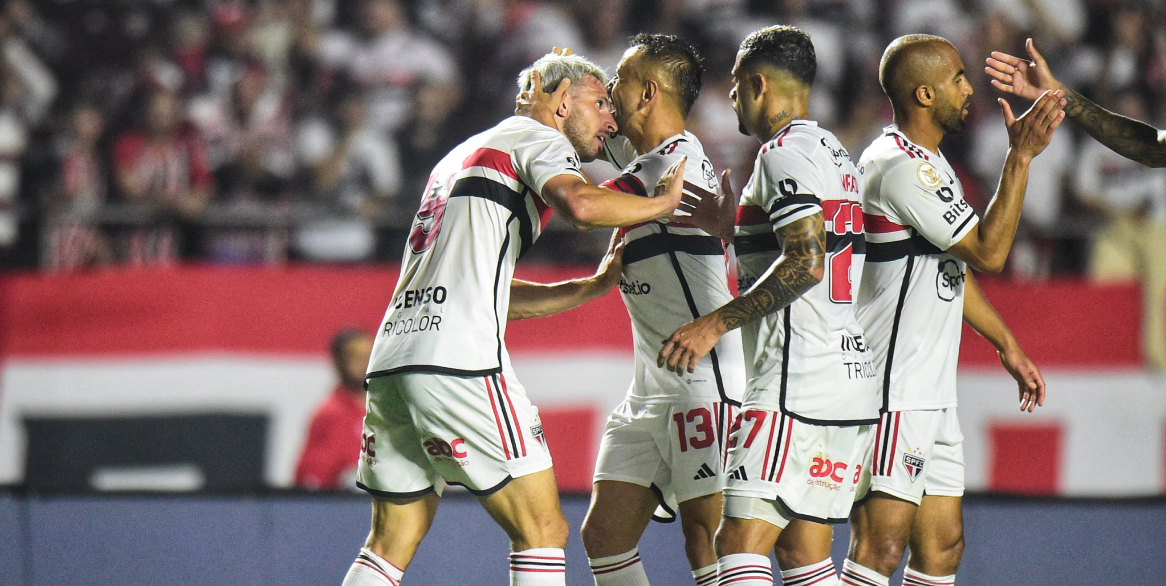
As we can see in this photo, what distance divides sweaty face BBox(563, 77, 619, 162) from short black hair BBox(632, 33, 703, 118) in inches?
9.1

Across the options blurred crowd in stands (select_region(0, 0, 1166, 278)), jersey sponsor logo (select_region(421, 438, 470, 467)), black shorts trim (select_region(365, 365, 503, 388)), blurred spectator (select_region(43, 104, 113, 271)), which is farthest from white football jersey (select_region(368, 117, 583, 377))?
blurred spectator (select_region(43, 104, 113, 271))

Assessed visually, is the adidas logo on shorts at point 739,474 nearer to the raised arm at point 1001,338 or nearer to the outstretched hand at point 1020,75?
the raised arm at point 1001,338

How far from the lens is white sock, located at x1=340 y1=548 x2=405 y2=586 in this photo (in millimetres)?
3811

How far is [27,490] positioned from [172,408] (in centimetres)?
172

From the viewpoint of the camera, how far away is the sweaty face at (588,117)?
418 cm

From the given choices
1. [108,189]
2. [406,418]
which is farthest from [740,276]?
[108,189]

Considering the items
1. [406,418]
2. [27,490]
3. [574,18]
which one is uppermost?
[574,18]

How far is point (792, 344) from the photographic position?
3.74m

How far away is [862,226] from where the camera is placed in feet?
12.6

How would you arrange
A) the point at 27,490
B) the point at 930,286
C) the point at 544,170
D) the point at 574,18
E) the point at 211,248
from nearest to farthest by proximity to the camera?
the point at 544,170 < the point at 930,286 < the point at 27,490 < the point at 211,248 < the point at 574,18

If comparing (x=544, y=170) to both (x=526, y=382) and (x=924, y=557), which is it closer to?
(x=924, y=557)

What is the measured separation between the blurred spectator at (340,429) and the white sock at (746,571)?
3415mm

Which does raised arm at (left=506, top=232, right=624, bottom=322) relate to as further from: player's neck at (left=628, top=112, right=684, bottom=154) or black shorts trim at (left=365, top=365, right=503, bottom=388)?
black shorts trim at (left=365, top=365, right=503, bottom=388)

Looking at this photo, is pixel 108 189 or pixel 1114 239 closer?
pixel 1114 239
